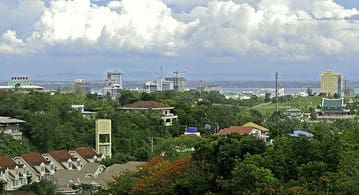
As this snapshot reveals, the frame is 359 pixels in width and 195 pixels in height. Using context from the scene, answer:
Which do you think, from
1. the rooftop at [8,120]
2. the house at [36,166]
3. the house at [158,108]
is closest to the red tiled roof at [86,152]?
the house at [36,166]

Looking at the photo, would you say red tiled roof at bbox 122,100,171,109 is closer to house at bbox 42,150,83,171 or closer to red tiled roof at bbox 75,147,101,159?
red tiled roof at bbox 75,147,101,159

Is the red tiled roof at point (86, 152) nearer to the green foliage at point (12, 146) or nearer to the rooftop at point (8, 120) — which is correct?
the green foliage at point (12, 146)

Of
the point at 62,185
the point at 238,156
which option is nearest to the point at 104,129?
the point at 62,185

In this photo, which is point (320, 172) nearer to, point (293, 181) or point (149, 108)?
point (293, 181)

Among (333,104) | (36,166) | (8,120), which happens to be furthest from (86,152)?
(333,104)

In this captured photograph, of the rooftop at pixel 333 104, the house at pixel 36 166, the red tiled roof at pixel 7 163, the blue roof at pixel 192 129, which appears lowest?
the house at pixel 36 166

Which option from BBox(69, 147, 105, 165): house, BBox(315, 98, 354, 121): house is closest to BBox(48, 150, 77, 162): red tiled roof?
BBox(69, 147, 105, 165): house
